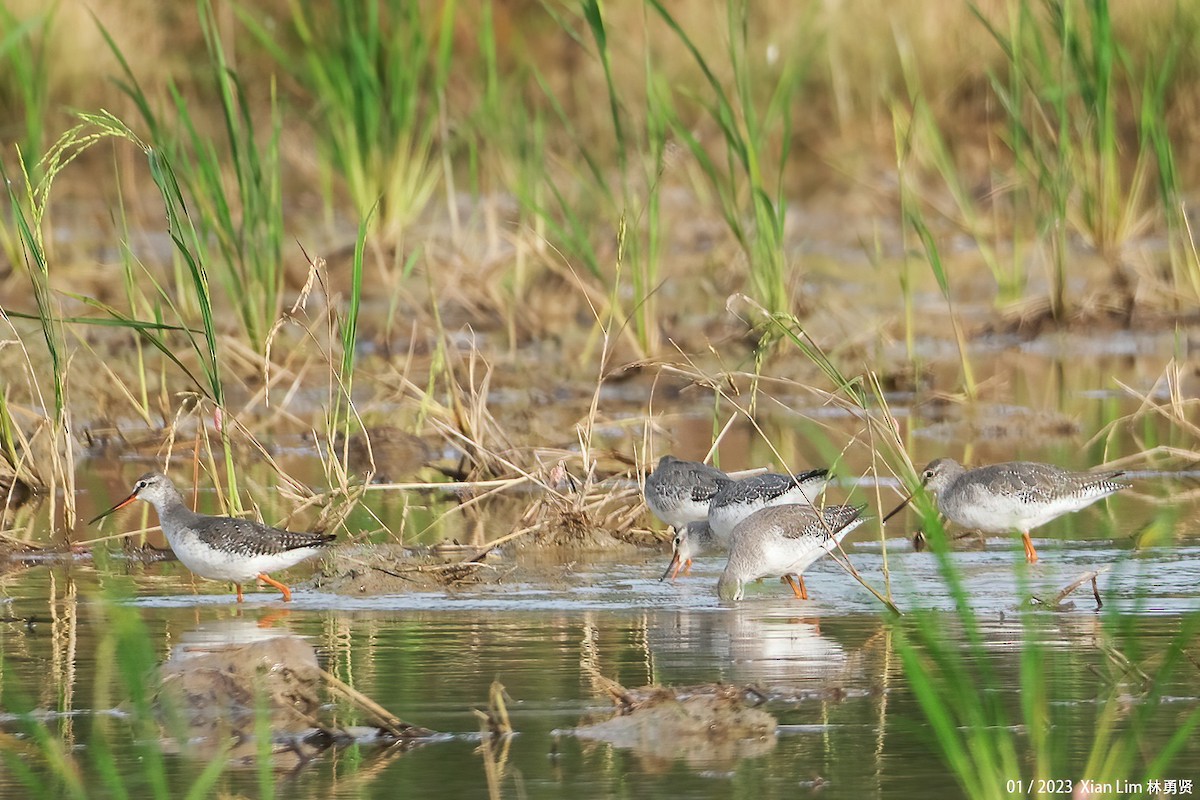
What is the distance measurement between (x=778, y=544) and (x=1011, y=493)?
5.03 feet

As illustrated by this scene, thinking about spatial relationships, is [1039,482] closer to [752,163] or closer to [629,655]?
[629,655]

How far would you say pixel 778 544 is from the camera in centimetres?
795

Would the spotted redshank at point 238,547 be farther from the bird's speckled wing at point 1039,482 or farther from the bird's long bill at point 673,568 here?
the bird's speckled wing at point 1039,482

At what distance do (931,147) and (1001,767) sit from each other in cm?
1169

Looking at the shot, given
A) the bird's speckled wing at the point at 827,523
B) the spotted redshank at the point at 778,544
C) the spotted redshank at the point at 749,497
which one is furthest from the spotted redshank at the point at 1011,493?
the spotted redshank at the point at 778,544

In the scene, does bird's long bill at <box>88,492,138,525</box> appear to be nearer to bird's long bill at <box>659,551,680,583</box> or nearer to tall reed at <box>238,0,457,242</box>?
bird's long bill at <box>659,551,680,583</box>

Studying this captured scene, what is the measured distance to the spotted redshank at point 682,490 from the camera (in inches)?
368

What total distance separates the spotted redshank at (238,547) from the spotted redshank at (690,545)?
1.35m

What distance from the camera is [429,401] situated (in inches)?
388

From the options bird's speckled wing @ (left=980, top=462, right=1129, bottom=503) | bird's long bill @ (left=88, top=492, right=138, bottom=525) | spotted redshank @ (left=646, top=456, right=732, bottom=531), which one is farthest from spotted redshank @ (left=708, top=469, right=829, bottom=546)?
bird's long bill @ (left=88, top=492, right=138, bottom=525)

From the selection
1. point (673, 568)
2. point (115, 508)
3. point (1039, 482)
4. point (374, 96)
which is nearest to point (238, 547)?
point (115, 508)

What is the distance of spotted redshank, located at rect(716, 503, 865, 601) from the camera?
26.1ft

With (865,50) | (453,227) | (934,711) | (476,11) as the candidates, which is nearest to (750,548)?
(934,711)

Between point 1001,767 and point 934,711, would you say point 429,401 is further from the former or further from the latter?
point 934,711
